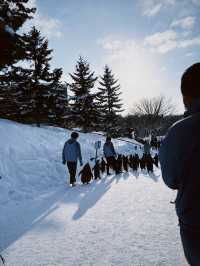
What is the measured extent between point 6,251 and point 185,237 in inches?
113

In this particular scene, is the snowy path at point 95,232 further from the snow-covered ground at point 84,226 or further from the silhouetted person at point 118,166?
the silhouetted person at point 118,166

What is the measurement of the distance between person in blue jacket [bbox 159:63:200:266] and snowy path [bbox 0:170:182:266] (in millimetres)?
1564

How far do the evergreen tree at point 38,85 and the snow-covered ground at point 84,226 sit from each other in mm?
16191

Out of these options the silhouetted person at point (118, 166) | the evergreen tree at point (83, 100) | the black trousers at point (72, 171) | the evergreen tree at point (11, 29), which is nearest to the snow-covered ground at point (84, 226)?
the black trousers at point (72, 171)

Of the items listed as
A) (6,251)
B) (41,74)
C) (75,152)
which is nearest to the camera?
(6,251)

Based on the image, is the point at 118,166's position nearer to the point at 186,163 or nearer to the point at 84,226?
the point at 84,226

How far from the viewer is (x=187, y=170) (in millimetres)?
1514

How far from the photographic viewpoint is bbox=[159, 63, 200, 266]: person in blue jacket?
148cm

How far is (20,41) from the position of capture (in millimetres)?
16047

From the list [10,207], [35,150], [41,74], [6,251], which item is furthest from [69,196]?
[41,74]

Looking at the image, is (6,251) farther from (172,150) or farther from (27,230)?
(172,150)

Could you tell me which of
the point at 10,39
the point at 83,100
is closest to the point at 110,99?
the point at 83,100

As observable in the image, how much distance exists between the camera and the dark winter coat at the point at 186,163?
1.48 metres

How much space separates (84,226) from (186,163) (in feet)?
11.1
